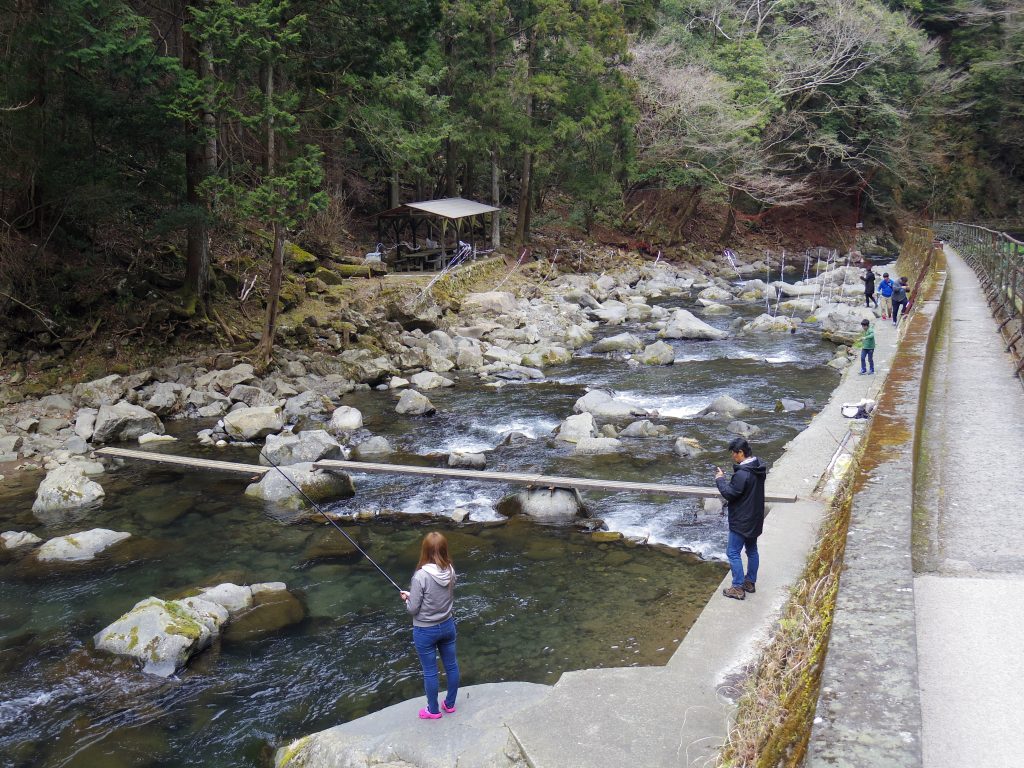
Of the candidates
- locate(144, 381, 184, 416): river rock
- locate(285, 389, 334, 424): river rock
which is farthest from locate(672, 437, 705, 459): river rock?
locate(144, 381, 184, 416): river rock

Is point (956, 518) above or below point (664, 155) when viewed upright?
below

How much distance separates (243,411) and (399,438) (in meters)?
2.75

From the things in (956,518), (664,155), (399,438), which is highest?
(664,155)

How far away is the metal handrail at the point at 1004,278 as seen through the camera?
12.2 meters

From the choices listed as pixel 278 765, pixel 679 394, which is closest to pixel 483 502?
pixel 278 765

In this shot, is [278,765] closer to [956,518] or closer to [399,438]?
[956,518]

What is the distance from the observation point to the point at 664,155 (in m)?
34.6

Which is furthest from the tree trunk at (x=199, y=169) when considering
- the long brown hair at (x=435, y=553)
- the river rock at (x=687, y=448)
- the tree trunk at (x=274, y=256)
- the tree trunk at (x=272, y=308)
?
the long brown hair at (x=435, y=553)

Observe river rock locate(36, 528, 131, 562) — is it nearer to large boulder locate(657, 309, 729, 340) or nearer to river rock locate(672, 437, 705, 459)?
river rock locate(672, 437, 705, 459)

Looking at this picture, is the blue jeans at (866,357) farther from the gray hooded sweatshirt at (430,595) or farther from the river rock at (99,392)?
the river rock at (99,392)

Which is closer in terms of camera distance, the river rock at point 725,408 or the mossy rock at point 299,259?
the river rock at point 725,408

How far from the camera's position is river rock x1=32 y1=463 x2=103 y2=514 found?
32.0 feet

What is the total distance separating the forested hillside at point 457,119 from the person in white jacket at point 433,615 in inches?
433

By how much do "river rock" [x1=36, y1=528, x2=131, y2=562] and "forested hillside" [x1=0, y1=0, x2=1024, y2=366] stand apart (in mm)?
7416
